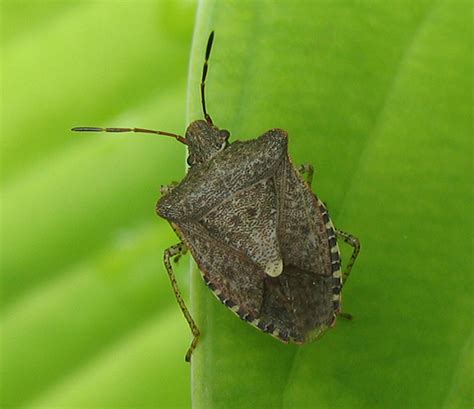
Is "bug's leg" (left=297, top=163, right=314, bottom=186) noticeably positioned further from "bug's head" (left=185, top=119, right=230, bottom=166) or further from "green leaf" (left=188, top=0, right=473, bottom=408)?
"bug's head" (left=185, top=119, right=230, bottom=166)

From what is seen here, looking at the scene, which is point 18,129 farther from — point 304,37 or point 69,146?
point 304,37

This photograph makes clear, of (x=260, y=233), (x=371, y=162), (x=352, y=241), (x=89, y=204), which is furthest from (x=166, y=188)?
(x=371, y=162)

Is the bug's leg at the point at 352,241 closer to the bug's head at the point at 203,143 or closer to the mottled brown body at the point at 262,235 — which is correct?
the mottled brown body at the point at 262,235

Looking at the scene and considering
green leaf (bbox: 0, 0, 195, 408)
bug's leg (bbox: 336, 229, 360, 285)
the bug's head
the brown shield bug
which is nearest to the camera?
bug's leg (bbox: 336, 229, 360, 285)

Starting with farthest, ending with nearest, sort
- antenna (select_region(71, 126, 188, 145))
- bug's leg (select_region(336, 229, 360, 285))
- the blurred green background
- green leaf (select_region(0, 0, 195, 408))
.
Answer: green leaf (select_region(0, 0, 195, 408)), antenna (select_region(71, 126, 188, 145)), bug's leg (select_region(336, 229, 360, 285)), the blurred green background

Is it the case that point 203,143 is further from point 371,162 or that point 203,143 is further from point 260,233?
point 371,162

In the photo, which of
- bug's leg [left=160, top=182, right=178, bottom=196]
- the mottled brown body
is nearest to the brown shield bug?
the mottled brown body

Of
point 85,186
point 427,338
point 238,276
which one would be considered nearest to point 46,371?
point 85,186

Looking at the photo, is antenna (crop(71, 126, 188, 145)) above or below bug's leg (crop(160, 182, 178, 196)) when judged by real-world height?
above
